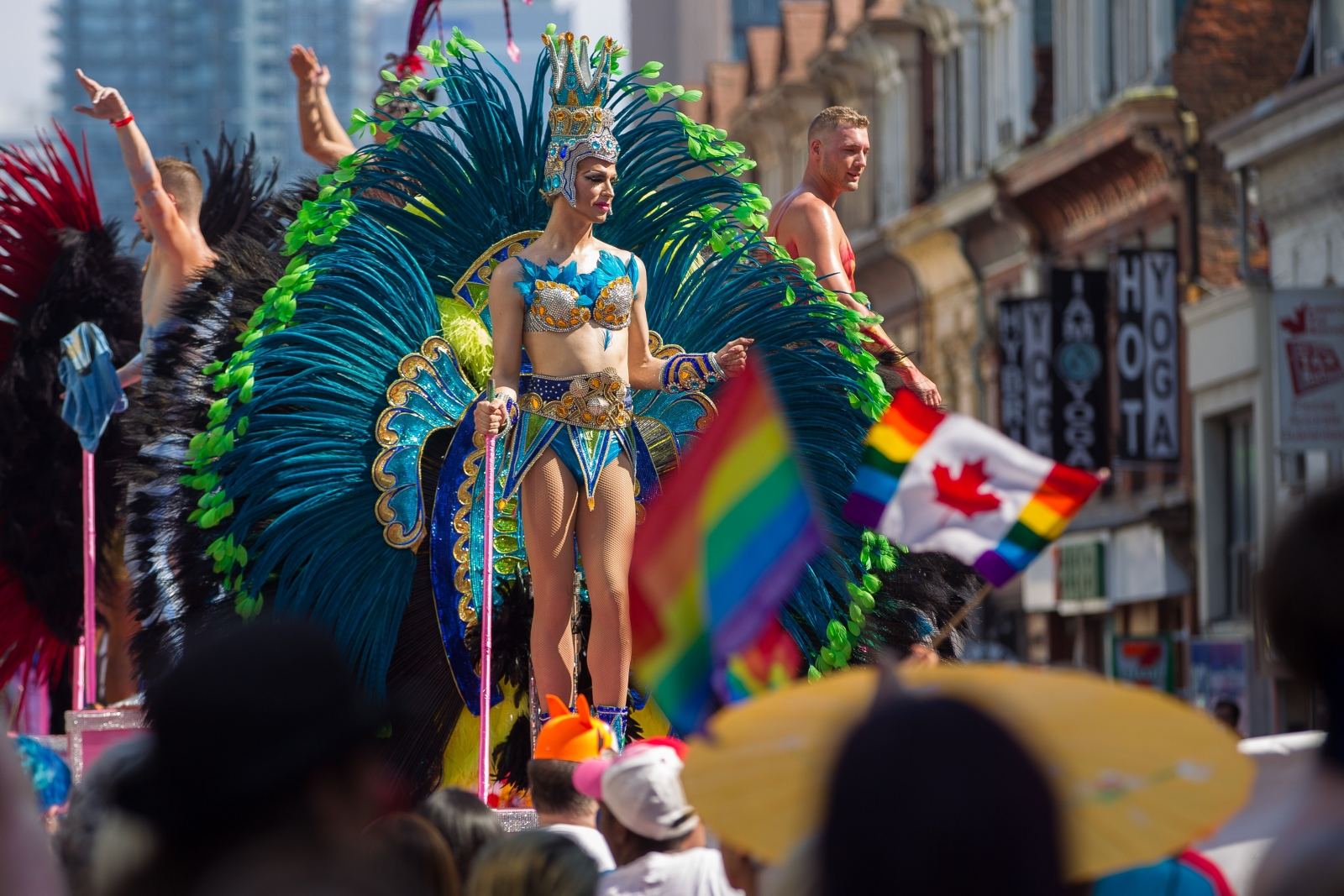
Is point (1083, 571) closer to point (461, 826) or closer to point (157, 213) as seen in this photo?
point (157, 213)

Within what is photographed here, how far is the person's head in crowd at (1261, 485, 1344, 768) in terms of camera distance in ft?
9.19

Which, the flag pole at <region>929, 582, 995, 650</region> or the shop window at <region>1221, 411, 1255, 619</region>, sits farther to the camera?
the shop window at <region>1221, 411, 1255, 619</region>

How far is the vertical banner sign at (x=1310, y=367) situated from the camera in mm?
22047

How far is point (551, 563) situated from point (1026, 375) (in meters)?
21.0

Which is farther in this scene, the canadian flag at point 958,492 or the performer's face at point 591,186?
the performer's face at point 591,186

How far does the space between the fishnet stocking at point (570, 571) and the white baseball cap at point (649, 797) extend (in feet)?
10.1

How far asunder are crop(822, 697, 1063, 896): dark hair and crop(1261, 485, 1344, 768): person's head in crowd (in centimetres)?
68

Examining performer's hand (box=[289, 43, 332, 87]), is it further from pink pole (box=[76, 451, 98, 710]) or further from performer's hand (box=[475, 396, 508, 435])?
performer's hand (box=[475, 396, 508, 435])

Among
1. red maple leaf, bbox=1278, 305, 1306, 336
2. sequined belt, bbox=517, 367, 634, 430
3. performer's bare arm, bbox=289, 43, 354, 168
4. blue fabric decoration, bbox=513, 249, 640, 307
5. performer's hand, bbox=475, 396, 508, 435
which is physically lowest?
performer's hand, bbox=475, 396, 508, 435

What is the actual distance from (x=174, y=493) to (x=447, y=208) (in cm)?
150

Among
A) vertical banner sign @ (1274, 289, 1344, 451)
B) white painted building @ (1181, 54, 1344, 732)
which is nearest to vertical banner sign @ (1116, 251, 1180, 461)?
white painted building @ (1181, 54, 1344, 732)

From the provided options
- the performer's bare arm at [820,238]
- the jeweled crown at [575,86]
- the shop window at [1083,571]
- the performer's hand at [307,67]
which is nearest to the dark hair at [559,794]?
the jeweled crown at [575,86]

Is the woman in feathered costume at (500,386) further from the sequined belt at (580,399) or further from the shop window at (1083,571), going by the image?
the shop window at (1083,571)

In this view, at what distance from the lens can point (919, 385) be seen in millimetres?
7949
